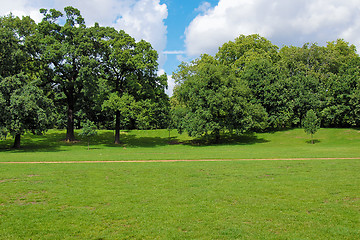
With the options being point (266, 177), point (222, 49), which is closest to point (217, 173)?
point (266, 177)

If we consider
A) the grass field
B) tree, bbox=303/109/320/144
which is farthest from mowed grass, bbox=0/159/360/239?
tree, bbox=303/109/320/144

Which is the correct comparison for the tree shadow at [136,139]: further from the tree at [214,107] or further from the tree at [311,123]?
the tree at [311,123]

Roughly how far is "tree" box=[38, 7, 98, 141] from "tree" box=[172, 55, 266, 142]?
561 inches

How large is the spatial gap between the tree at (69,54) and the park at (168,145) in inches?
6.2

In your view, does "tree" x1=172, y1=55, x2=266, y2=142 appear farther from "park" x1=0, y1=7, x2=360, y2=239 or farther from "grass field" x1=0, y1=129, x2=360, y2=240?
"grass field" x1=0, y1=129, x2=360, y2=240

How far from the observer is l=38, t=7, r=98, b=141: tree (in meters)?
34.8

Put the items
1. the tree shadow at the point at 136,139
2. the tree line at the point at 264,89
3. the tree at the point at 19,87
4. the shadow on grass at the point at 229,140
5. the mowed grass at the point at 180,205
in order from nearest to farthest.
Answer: the mowed grass at the point at 180,205 → the tree at the point at 19,87 → the tree line at the point at 264,89 → the tree shadow at the point at 136,139 → the shadow on grass at the point at 229,140

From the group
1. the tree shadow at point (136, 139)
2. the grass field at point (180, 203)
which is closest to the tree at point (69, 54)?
the tree shadow at point (136, 139)

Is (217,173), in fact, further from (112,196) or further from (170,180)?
(112,196)

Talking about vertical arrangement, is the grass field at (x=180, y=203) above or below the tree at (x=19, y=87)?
below

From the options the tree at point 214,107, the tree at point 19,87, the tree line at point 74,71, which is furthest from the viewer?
the tree at point 214,107

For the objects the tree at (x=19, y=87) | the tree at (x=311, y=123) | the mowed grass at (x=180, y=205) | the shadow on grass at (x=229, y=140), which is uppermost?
the tree at (x=19, y=87)

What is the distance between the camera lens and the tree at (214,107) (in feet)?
126

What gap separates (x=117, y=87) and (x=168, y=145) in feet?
38.8
